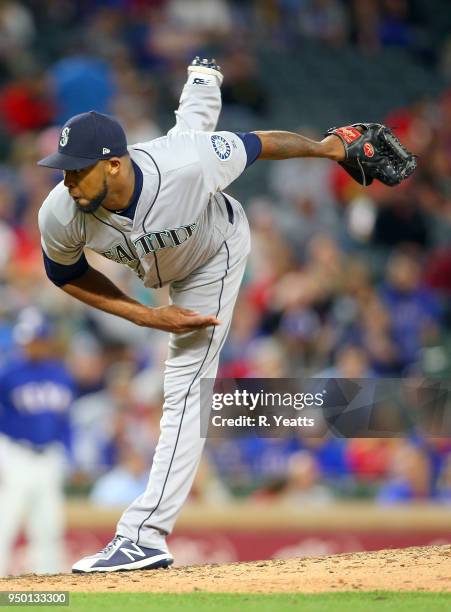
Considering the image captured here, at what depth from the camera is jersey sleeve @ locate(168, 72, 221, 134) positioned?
4875 millimetres

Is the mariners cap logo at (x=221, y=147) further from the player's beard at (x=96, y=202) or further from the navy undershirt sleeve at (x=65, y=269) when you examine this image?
the navy undershirt sleeve at (x=65, y=269)

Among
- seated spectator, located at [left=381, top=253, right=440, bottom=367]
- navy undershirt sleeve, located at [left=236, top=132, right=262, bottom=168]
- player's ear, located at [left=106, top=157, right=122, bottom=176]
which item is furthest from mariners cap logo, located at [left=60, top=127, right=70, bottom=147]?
seated spectator, located at [left=381, top=253, right=440, bottom=367]

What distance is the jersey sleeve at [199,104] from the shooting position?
4875 mm

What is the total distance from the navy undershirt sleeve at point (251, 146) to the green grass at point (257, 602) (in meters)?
1.56

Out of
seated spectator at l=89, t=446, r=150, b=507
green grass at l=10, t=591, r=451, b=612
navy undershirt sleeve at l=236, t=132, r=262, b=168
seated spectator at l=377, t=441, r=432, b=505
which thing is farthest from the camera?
seated spectator at l=89, t=446, r=150, b=507

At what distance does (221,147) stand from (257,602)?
63.5 inches

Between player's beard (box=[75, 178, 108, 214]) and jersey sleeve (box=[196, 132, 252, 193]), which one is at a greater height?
jersey sleeve (box=[196, 132, 252, 193])

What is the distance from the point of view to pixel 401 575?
15.2 ft

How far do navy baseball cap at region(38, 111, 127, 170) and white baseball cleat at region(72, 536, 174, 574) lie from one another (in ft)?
4.87

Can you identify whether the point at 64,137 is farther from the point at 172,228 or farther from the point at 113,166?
the point at 172,228

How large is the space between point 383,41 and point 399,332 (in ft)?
13.9

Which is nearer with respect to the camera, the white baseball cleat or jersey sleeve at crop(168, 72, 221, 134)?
the white baseball cleat

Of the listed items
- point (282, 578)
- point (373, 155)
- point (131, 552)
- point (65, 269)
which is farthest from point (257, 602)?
point (373, 155)

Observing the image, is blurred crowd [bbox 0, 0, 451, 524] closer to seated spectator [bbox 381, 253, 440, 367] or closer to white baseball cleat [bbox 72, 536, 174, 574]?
seated spectator [bbox 381, 253, 440, 367]
